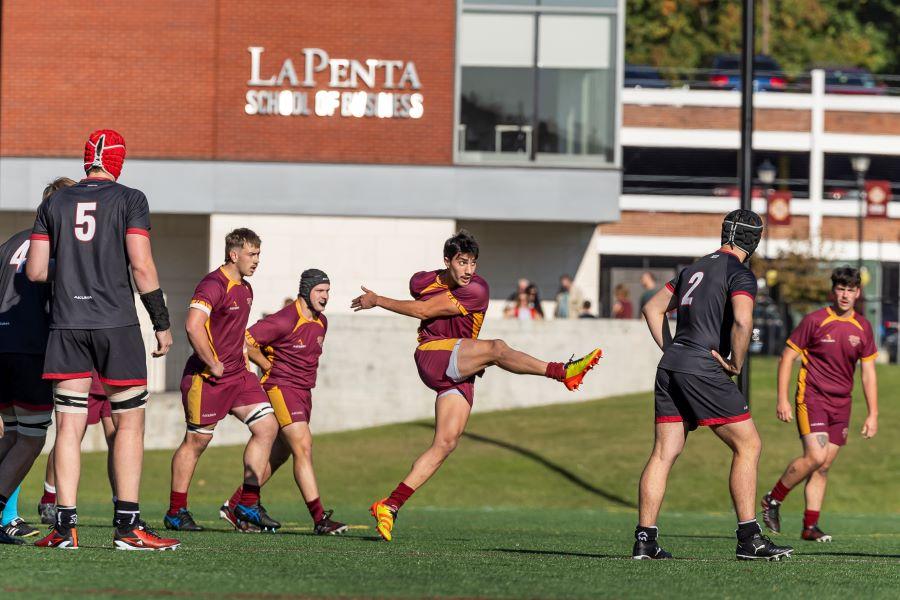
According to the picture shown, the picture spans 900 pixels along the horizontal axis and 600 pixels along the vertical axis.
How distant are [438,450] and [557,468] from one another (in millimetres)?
11343

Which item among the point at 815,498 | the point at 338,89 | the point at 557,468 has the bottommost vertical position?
the point at 557,468

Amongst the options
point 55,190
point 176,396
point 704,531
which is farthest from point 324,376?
point 55,190

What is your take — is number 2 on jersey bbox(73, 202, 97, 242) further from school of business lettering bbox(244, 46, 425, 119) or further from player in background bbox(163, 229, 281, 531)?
school of business lettering bbox(244, 46, 425, 119)

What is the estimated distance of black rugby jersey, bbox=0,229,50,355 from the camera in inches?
371

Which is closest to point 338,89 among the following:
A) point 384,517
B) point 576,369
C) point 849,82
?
point 576,369

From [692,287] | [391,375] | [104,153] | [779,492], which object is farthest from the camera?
[391,375]

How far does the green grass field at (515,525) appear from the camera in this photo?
730 cm

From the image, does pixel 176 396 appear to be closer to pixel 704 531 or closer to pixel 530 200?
pixel 530 200

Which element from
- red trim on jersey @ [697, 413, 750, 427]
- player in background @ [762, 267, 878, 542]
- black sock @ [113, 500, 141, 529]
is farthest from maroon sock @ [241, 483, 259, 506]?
player in background @ [762, 267, 878, 542]

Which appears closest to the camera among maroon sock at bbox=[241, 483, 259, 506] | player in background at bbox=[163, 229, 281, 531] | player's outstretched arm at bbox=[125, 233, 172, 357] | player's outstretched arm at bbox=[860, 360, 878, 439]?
player's outstretched arm at bbox=[125, 233, 172, 357]

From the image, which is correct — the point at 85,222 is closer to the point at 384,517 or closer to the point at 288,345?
the point at 384,517

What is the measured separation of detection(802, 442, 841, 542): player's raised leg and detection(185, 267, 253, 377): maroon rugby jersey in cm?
495

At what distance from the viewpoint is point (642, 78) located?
5644 cm

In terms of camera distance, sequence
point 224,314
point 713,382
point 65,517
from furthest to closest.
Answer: point 224,314
point 713,382
point 65,517
